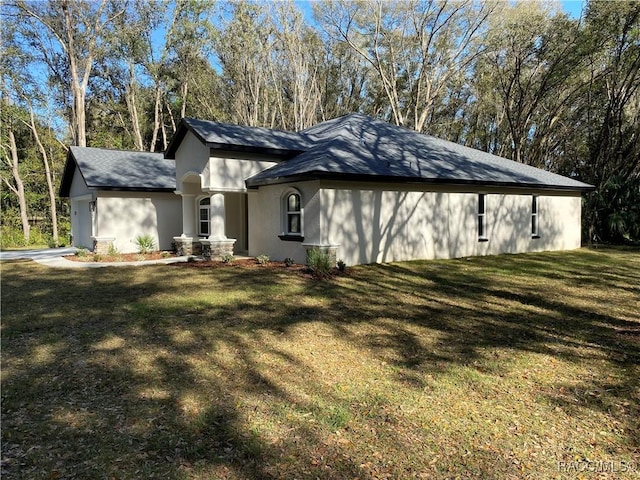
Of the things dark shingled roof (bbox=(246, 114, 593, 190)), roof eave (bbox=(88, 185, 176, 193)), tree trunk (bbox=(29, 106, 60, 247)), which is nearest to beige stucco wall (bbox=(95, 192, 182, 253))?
roof eave (bbox=(88, 185, 176, 193))

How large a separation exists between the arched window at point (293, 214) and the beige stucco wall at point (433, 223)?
1.12 meters

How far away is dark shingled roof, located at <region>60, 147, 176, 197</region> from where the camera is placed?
56.5ft

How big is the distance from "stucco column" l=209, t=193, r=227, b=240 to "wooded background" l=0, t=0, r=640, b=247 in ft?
47.8

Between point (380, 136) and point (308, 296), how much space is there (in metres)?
10.00

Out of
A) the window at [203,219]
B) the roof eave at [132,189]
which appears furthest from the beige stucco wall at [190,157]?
the roof eave at [132,189]

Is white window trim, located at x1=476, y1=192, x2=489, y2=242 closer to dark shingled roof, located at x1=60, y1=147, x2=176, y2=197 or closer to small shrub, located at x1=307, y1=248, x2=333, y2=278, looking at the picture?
small shrub, located at x1=307, y1=248, x2=333, y2=278

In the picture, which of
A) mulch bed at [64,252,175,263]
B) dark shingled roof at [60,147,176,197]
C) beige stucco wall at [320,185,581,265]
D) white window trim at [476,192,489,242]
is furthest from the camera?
dark shingled roof at [60,147,176,197]

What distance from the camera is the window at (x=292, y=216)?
12805mm

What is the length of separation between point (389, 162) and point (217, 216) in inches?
232

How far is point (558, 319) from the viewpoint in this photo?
6906 mm

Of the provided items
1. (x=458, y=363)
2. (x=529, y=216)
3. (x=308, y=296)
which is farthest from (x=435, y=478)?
(x=529, y=216)

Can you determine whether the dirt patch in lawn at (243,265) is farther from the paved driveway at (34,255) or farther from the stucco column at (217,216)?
the paved driveway at (34,255)

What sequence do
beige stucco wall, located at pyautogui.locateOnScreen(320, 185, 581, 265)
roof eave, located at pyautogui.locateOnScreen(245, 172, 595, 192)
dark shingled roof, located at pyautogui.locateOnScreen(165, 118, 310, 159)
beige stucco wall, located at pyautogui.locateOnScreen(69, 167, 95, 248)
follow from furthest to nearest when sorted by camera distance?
beige stucco wall, located at pyautogui.locateOnScreen(69, 167, 95, 248) → dark shingled roof, located at pyautogui.locateOnScreen(165, 118, 310, 159) → beige stucco wall, located at pyautogui.locateOnScreen(320, 185, 581, 265) → roof eave, located at pyautogui.locateOnScreen(245, 172, 595, 192)

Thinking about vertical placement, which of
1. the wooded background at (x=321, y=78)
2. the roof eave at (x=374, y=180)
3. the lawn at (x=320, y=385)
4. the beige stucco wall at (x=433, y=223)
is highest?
the wooded background at (x=321, y=78)
